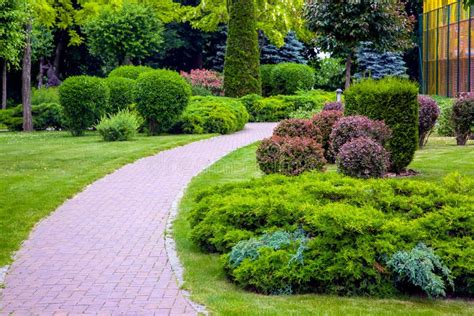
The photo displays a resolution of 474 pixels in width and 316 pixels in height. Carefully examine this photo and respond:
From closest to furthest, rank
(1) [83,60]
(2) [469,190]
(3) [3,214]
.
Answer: (2) [469,190] < (3) [3,214] < (1) [83,60]

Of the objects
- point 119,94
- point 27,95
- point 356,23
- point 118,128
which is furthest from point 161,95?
point 356,23

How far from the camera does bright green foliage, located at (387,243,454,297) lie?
6062mm

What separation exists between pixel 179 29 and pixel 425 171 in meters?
33.4

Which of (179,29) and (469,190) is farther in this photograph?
(179,29)

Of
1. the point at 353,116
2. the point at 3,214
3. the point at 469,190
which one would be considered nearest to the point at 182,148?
the point at 353,116

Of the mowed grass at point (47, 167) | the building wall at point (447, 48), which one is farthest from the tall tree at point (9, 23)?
the building wall at point (447, 48)

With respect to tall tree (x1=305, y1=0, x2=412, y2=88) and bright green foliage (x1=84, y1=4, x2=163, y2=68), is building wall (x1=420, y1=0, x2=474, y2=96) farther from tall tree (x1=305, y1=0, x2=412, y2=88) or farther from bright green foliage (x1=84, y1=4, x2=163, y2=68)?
bright green foliage (x1=84, y1=4, x2=163, y2=68)

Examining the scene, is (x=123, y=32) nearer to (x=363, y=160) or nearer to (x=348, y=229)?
(x=363, y=160)

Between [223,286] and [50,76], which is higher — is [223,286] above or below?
below

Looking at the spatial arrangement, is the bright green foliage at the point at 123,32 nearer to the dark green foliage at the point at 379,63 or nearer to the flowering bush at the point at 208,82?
the flowering bush at the point at 208,82

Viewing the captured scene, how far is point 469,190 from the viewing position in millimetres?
7605

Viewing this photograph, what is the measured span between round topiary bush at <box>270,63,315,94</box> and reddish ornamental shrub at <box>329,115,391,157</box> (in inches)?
896

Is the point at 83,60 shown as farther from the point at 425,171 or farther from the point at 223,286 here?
Result: the point at 223,286

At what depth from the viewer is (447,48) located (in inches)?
1230
